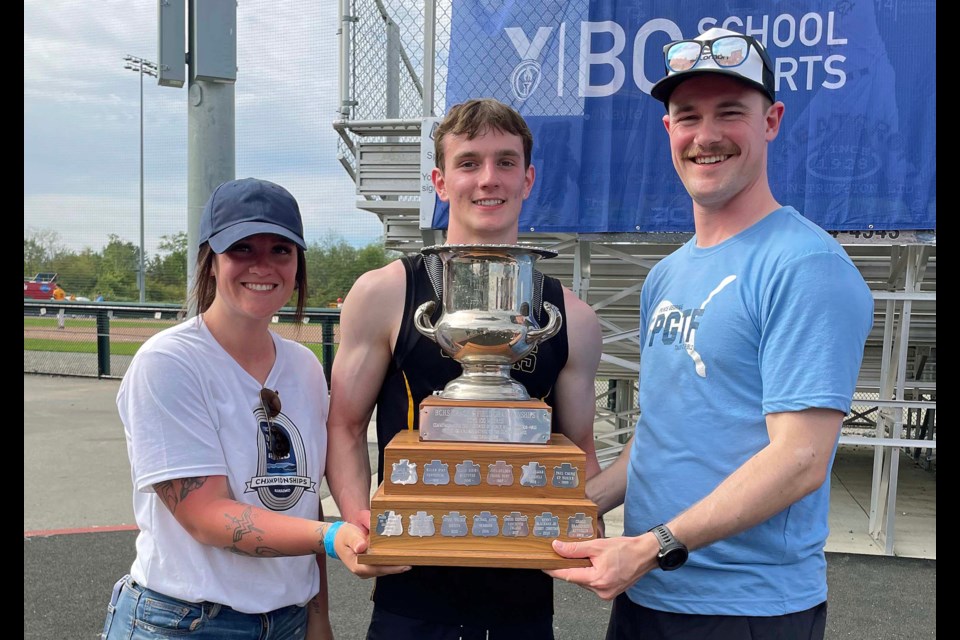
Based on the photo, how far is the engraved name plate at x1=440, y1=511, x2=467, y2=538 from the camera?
1.87 m

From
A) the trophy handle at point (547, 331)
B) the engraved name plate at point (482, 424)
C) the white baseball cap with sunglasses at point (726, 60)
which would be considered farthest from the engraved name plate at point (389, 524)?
the white baseball cap with sunglasses at point (726, 60)

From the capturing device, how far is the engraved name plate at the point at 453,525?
187cm

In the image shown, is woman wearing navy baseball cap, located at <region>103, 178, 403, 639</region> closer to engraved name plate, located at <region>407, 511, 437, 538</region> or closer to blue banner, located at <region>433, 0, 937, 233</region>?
engraved name plate, located at <region>407, 511, 437, 538</region>

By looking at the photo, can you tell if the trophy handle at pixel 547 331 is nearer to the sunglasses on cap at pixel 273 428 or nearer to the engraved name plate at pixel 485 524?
the engraved name plate at pixel 485 524

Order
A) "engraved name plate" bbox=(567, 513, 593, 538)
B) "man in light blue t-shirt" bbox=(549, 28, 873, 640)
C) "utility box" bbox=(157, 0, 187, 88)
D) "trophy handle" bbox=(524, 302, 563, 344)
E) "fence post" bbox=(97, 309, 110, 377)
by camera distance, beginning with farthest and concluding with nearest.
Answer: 1. "fence post" bbox=(97, 309, 110, 377)
2. "utility box" bbox=(157, 0, 187, 88)
3. "trophy handle" bbox=(524, 302, 563, 344)
4. "engraved name plate" bbox=(567, 513, 593, 538)
5. "man in light blue t-shirt" bbox=(549, 28, 873, 640)

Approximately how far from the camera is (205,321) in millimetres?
2076

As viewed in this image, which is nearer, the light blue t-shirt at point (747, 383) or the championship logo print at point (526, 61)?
the light blue t-shirt at point (747, 383)

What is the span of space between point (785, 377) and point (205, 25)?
3.10 m

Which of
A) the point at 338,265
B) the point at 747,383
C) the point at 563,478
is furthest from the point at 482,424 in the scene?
the point at 338,265

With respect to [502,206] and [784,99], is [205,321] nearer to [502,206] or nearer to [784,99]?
[502,206]

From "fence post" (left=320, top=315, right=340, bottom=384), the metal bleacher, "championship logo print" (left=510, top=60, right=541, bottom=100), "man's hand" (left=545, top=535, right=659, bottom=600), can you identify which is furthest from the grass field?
"man's hand" (left=545, top=535, right=659, bottom=600)

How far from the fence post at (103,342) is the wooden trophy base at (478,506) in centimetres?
1467

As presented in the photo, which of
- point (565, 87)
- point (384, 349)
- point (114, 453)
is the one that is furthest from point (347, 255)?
point (384, 349)

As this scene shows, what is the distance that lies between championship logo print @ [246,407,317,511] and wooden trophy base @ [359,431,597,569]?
1.00 ft
